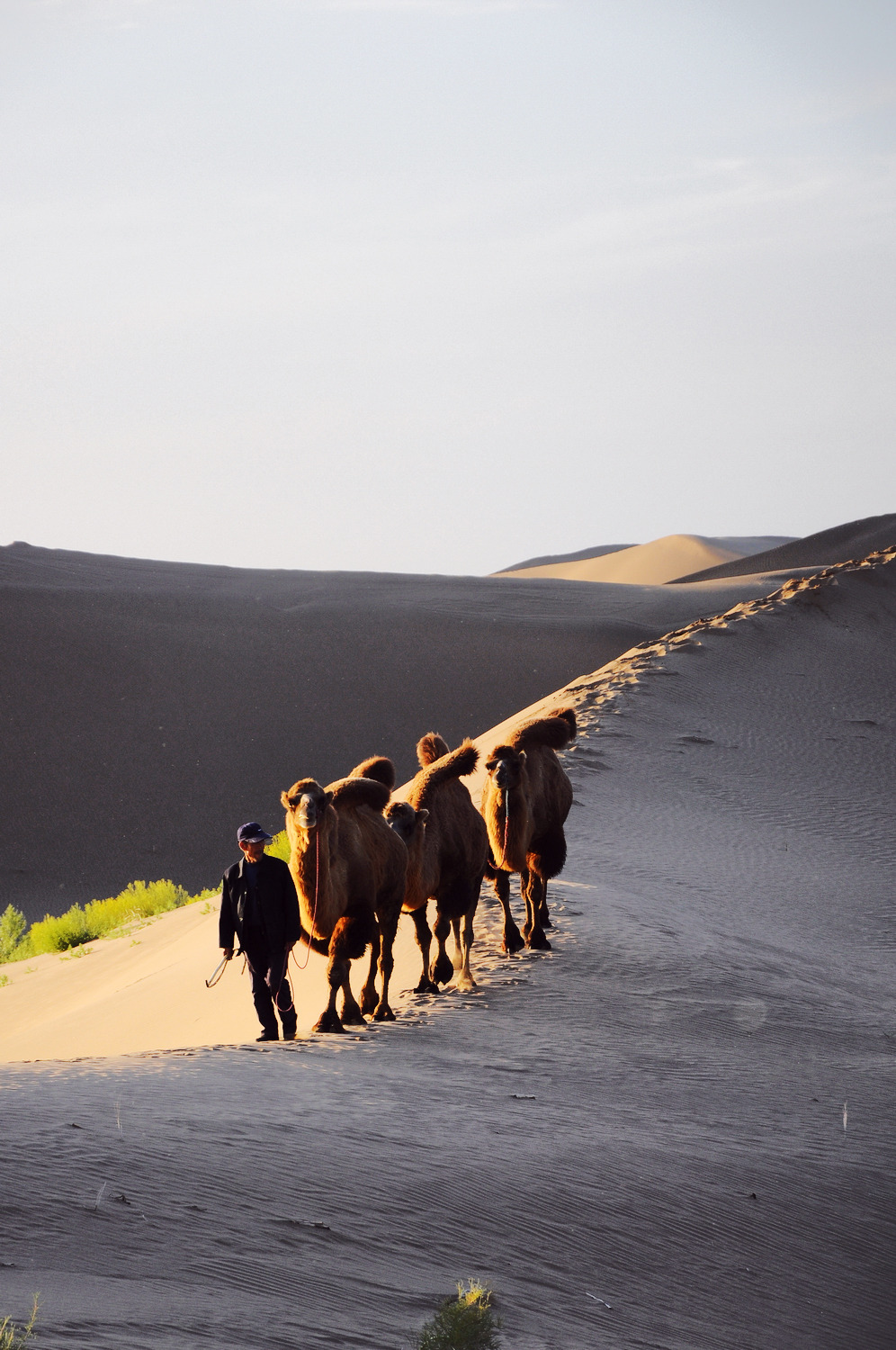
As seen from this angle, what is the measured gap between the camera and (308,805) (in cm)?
883

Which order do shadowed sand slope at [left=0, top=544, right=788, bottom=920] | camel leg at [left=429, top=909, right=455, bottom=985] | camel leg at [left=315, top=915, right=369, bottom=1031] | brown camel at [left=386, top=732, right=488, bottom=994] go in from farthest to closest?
shadowed sand slope at [left=0, top=544, right=788, bottom=920]
camel leg at [left=429, top=909, right=455, bottom=985]
brown camel at [left=386, top=732, right=488, bottom=994]
camel leg at [left=315, top=915, right=369, bottom=1031]

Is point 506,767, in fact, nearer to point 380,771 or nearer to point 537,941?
point 380,771

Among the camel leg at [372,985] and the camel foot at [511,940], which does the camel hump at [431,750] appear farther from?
the camel leg at [372,985]

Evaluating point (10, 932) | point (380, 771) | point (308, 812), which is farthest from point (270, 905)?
point (10, 932)

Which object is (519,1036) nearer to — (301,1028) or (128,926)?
(301,1028)

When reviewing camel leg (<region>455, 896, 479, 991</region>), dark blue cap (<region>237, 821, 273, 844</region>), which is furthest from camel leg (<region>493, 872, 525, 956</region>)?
dark blue cap (<region>237, 821, 273, 844</region>)

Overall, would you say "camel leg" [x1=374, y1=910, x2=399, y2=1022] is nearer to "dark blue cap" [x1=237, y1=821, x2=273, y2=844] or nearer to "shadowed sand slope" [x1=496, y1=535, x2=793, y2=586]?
"dark blue cap" [x1=237, y1=821, x2=273, y2=844]

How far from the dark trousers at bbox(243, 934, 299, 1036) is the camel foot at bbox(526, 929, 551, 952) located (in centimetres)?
303

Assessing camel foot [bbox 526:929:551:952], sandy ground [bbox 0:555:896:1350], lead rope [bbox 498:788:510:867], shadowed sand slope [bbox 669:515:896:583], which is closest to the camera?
sandy ground [bbox 0:555:896:1350]

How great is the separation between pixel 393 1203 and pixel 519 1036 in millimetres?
3617

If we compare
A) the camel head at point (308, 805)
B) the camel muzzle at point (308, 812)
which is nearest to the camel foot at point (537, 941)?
the camel head at point (308, 805)

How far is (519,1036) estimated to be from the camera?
9.59m

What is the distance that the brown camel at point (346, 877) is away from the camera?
900 centimetres

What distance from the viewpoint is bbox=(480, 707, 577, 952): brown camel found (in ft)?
38.3
